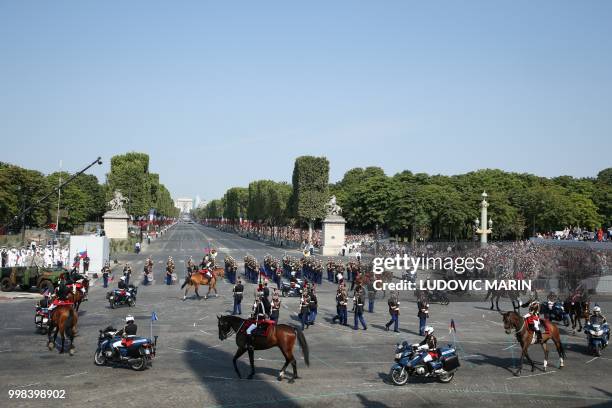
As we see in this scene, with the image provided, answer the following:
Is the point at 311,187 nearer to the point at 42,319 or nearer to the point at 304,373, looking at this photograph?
the point at 42,319

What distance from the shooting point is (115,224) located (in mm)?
73625

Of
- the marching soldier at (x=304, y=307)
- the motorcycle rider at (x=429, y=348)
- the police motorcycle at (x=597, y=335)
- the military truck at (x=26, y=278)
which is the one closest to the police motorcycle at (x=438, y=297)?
the marching soldier at (x=304, y=307)

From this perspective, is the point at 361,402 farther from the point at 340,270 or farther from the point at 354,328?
the point at 340,270

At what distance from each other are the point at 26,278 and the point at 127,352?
21524 mm

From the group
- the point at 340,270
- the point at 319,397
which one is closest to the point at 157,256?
the point at 340,270

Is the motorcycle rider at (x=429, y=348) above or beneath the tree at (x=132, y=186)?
beneath

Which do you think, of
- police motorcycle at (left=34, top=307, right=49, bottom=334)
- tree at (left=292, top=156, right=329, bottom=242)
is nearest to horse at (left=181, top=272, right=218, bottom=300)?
police motorcycle at (left=34, top=307, right=49, bottom=334)

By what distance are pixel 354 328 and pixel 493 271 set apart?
1285 cm

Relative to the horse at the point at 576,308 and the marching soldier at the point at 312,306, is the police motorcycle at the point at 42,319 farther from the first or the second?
the horse at the point at 576,308

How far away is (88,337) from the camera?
2141cm

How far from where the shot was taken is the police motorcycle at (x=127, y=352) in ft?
53.3

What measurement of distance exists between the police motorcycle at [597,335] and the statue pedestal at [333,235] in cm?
5296

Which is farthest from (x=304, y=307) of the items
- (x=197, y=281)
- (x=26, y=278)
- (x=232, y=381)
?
(x=26, y=278)

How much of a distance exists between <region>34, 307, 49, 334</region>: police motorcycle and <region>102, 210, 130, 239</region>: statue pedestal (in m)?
53.0
